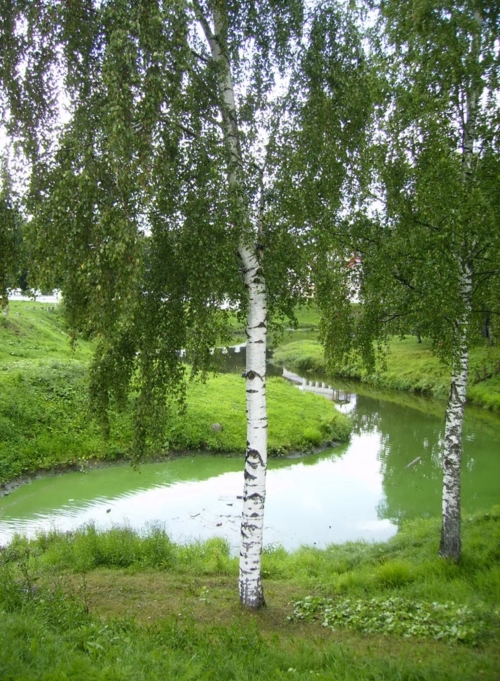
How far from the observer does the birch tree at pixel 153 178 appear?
19.2 ft

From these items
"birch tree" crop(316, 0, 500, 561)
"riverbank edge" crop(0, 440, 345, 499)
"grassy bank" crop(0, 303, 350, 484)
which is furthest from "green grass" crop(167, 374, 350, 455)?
"birch tree" crop(316, 0, 500, 561)

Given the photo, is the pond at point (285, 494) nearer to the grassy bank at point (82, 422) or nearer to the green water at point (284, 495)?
the green water at point (284, 495)

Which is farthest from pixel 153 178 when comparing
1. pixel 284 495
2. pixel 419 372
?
pixel 419 372

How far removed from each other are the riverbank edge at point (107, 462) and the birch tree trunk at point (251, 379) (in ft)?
28.1

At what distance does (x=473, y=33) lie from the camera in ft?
27.2

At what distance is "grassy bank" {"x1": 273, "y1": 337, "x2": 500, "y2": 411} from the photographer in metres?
30.7

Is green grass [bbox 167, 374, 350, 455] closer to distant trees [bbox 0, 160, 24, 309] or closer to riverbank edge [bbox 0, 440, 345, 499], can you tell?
riverbank edge [bbox 0, 440, 345, 499]

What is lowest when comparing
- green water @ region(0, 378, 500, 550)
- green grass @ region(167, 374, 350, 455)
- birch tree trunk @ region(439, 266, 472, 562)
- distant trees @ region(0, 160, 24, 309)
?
green water @ region(0, 378, 500, 550)

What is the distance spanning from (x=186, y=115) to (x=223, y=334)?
3.31 metres

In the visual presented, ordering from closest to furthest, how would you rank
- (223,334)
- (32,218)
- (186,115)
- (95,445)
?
(32,218) < (186,115) < (223,334) < (95,445)

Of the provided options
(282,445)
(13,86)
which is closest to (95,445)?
(282,445)

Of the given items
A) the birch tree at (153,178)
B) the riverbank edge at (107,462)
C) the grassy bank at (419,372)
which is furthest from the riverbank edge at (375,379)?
the birch tree at (153,178)

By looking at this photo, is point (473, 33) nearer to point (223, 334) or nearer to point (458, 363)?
point (458, 363)

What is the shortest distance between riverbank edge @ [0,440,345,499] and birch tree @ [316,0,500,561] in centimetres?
1013
